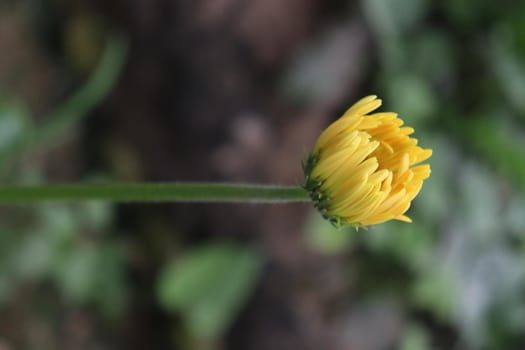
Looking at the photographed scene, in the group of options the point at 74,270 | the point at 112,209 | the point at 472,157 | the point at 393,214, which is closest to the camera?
the point at 393,214

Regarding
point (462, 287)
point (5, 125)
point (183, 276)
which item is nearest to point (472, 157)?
point (462, 287)

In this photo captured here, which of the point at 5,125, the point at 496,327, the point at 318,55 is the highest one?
the point at 5,125

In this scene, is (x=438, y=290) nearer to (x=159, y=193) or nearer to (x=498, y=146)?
(x=498, y=146)

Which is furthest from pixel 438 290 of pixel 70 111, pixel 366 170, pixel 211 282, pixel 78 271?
pixel 366 170

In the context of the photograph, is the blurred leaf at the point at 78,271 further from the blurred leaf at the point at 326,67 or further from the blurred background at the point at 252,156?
the blurred leaf at the point at 326,67

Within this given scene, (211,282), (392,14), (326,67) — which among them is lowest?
(211,282)

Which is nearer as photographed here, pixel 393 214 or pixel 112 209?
pixel 393 214

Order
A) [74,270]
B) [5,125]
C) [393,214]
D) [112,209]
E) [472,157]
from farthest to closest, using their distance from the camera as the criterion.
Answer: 1. [472,157]
2. [112,209]
3. [74,270]
4. [5,125]
5. [393,214]

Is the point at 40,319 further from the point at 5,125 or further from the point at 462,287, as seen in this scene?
the point at 462,287
